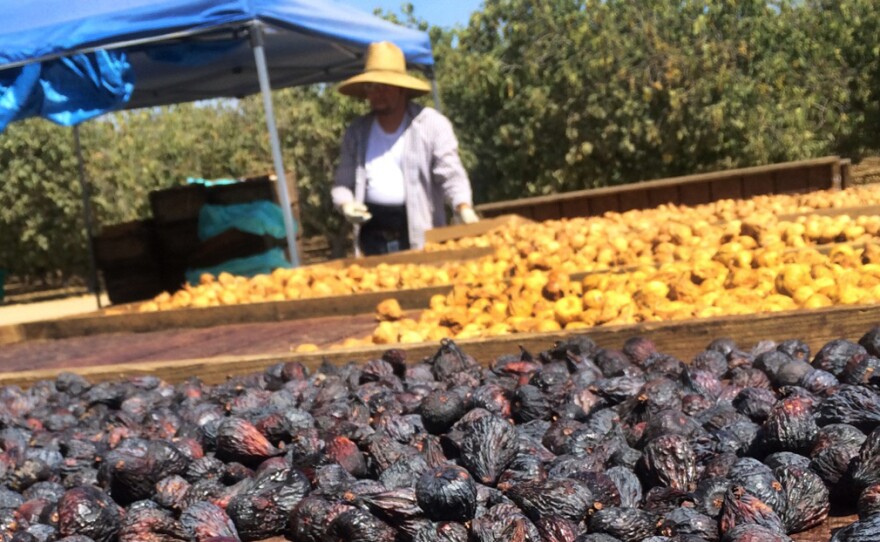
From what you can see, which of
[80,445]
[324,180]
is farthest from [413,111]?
[324,180]

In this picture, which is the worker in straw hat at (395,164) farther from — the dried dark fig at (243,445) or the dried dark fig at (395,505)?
the dried dark fig at (395,505)

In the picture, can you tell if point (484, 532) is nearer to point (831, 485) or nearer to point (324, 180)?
point (831, 485)

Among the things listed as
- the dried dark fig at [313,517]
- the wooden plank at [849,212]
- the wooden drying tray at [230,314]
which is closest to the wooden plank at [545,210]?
the wooden drying tray at [230,314]

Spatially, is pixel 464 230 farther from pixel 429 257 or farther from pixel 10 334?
pixel 10 334

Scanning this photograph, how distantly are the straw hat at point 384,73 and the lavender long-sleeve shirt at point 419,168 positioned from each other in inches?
9.8

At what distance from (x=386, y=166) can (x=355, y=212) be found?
19.5 inches

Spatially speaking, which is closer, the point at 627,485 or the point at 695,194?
the point at 627,485

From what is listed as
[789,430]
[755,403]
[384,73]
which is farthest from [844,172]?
[789,430]

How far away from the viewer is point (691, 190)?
9.67 meters

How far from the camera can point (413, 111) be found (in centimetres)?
710

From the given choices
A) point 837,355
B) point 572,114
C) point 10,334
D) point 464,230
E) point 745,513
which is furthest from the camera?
point 572,114

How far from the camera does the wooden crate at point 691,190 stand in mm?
9227

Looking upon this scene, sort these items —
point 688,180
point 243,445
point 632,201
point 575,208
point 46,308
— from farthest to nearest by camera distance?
point 46,308 → point 575,208 → point 632,201 → point 688,180 → point 243,445

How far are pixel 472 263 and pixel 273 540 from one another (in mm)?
3329
